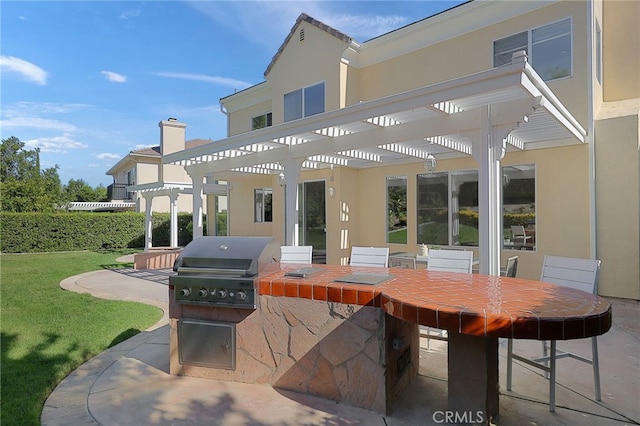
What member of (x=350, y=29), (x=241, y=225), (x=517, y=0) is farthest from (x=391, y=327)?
(x=241, y=225)

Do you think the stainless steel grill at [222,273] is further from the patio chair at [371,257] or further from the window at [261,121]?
the window at [261,121]

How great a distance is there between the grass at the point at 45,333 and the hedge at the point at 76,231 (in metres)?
9.74

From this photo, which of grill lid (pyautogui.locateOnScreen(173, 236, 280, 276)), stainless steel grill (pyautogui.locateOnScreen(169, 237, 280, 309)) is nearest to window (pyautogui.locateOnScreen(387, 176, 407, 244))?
grill lid (pyautogui.locateOnScreen(173, 236, 280, 276))

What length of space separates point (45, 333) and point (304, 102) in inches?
382

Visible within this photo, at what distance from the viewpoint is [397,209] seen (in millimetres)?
11445

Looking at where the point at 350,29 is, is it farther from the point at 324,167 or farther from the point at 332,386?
the point at 332,386

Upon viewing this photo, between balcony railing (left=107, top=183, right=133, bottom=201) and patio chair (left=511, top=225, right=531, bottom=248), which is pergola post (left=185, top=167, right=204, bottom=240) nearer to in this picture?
patio chair (left=511, top=225, right=531, bottom=248)

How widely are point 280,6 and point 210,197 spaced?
10917mm

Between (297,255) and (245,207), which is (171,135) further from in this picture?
(297,255)

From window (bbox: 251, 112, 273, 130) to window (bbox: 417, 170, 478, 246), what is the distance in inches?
296

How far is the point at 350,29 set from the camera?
12.9 metres

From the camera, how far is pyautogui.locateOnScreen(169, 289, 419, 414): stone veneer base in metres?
3.27

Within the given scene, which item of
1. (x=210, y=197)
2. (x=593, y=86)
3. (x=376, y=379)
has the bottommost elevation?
(x=376, y=379)

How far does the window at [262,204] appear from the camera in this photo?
15930mm
